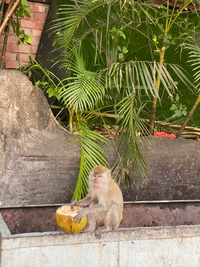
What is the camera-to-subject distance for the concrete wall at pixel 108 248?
329 centimetres

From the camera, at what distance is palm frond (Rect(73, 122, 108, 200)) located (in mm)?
5137

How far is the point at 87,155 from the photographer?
17.4 ft

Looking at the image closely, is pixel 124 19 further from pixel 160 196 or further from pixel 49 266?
pixel 49 266

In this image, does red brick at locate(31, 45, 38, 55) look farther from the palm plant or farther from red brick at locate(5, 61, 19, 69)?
the palm plant

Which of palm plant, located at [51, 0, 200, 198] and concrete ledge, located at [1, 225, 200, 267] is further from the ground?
palm plant, located at [51, 0, 200, 198]

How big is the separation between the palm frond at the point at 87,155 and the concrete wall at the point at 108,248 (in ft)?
4.85

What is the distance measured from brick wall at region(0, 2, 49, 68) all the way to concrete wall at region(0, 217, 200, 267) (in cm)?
283

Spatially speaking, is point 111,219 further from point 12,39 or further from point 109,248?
point 12,39

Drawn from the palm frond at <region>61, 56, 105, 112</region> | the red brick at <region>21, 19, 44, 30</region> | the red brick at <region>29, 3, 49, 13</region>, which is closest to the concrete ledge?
the palm frond at <region>61, 56, 105, 112</region>

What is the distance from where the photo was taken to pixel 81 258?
3.45 m

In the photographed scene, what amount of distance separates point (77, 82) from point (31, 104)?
0.51 metres

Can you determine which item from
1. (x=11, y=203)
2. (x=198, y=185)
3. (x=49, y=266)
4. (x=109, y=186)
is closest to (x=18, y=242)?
(x=49, y=266)

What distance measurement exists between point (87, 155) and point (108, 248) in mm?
1846

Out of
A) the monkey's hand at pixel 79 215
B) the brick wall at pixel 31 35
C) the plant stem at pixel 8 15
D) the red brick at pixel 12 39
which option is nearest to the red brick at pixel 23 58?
the brick wall at pixel 31 35
